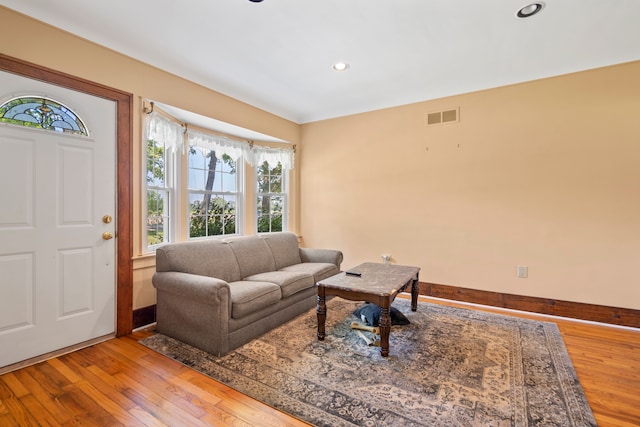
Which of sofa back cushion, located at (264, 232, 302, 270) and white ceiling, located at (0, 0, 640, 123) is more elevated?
white ceiling, located at (0, 0, 640, 123)

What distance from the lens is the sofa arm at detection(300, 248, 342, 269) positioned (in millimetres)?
3957

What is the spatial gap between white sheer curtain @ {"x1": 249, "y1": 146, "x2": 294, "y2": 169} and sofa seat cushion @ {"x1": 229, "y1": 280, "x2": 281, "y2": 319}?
2169 mm

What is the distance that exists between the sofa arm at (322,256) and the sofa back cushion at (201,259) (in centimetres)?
114

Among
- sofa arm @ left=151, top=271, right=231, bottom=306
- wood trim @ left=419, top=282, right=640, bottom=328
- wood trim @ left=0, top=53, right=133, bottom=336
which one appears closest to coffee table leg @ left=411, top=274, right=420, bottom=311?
wood trim @ left=419, top=282, right=640, bottom=328

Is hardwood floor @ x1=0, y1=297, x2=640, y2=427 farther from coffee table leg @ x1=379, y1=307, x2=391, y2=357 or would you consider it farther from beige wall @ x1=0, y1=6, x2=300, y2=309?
coffee table leg @ x1=379, y1=307, x2=391, y2=357

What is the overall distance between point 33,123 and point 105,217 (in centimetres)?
86

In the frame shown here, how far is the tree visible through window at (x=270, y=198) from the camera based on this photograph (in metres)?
4.62

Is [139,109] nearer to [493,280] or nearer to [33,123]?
[33,123]

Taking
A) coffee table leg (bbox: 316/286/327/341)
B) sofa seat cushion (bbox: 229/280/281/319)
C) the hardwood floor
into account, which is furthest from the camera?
coffee table leg (bbox: 316/286/327/341)

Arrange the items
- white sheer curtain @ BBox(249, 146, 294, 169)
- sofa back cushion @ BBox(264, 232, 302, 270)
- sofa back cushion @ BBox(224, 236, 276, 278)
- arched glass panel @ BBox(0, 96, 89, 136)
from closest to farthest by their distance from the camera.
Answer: arched glass panel @ BBox(0, 96, 89, 136) < sofa back cushion @ BBox(224, 236, 276, 278) < sofa back cushion @ BBox(264, 232, 302, 270) < white sheer curtain @ BBox(249, 146, 294, 169)

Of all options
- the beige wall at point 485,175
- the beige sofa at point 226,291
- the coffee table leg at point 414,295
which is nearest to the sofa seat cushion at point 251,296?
the beige sofa at point 226,291

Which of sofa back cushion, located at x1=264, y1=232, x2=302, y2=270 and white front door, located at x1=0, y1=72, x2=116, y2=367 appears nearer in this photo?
white front door, located at x1=0, y1=72, x2=116, y2=367

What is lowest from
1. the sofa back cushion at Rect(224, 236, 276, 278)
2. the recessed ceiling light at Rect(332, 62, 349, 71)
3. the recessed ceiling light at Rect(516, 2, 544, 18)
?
the sofa back cushion at Rect(224, 236, 276, 278)

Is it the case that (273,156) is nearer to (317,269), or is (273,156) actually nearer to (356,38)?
(317,269)
